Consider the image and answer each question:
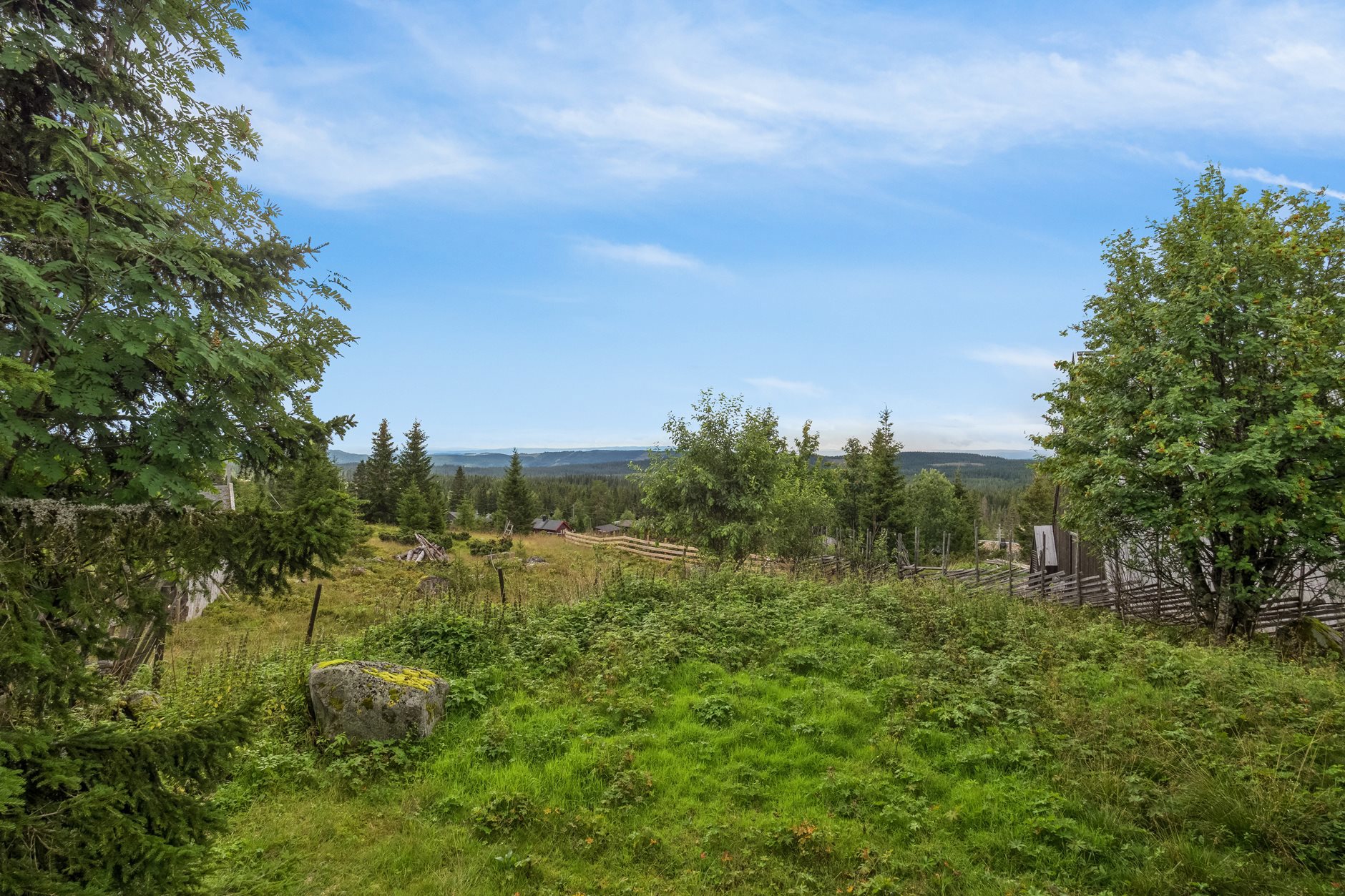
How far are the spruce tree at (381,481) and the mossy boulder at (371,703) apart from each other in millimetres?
37611

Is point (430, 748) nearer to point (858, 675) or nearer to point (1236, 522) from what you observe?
point (858, 675)

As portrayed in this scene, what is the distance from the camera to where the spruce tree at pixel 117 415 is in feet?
10.2

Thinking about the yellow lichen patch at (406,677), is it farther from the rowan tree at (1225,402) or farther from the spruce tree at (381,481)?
the spruce tree at (381,481)

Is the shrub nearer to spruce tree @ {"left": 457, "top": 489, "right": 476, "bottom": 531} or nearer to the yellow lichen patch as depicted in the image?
the yellow lichen patch

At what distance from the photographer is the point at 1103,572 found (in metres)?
19.3

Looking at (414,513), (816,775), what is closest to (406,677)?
(816,775)

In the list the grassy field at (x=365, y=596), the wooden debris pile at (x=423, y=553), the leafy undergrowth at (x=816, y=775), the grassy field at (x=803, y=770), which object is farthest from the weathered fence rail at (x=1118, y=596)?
the wooden debris pile at (x=423, y=553)

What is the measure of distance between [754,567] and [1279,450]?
1451 centimetres

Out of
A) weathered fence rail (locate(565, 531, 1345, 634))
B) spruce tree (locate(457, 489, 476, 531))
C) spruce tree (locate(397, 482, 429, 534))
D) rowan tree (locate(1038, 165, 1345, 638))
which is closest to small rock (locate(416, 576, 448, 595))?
weathered fence rail (locate(565, 531, 1345, 634))

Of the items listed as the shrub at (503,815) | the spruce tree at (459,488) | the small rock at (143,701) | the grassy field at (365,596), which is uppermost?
the spruce tree at (459,488)

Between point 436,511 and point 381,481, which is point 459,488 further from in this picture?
point 436,511

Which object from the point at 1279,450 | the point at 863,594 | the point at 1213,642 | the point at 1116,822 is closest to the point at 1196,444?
the point at 1279,450

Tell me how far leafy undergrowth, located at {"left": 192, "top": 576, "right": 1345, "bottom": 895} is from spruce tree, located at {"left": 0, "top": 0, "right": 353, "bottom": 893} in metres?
2.90

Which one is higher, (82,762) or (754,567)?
(82,762)
